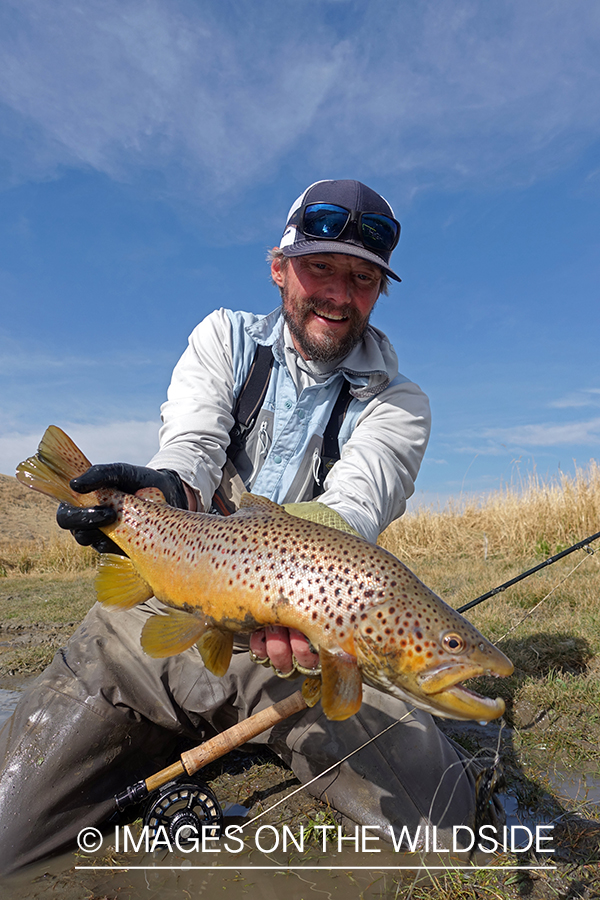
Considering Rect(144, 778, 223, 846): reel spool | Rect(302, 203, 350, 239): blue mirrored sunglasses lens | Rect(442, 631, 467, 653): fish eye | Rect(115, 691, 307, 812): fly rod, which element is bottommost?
Rect(144, 778, 223, 846): reel spool

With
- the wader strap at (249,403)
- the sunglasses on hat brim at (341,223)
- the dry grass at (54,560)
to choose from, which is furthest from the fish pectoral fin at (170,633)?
the dry grass at (54,560)

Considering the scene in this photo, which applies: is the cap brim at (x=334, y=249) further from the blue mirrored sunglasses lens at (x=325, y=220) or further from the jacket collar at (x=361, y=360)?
the jacket collar at (x=361, y=360)

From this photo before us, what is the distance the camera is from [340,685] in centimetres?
205

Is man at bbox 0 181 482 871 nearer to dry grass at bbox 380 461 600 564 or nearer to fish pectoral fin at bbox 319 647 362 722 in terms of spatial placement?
fish pectoral fin at bbox 319 647 362 722

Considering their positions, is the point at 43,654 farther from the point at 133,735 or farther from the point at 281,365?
the point at 281,365

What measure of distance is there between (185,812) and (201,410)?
7.70 ft

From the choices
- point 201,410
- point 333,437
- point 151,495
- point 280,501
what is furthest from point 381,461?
point 151,495

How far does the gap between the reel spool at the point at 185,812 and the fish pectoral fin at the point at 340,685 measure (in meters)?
1.29

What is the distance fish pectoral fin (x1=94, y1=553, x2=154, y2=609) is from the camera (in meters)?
2.70

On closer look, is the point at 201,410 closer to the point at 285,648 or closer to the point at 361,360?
the point at 361,360

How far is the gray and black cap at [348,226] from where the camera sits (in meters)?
4.11

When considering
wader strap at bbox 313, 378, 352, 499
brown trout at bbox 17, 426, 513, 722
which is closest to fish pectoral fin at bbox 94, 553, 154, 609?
brown trout at bbox 17, 426, 513, 722

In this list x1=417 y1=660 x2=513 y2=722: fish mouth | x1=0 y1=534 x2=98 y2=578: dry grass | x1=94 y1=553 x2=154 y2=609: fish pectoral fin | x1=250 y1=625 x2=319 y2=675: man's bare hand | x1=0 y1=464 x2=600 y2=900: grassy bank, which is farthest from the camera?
x1=0 y1=534 x2=98 y2=578: dry grass

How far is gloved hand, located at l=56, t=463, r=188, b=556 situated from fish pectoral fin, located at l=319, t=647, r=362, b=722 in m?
1.29
